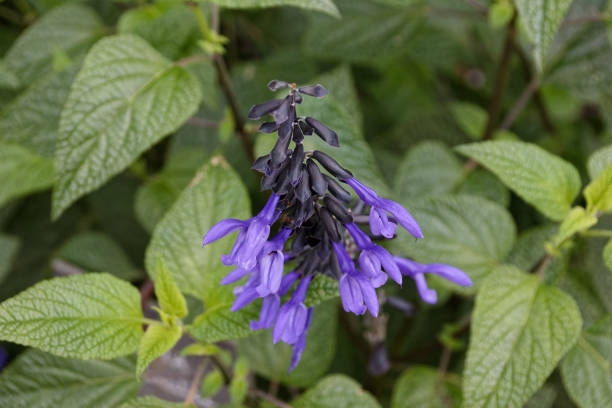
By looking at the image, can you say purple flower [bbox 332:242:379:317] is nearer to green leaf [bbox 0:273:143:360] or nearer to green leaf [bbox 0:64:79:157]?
green leaf [bbox 0:273:143:360]

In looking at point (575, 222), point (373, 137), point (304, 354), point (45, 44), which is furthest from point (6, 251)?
point (575, 222)

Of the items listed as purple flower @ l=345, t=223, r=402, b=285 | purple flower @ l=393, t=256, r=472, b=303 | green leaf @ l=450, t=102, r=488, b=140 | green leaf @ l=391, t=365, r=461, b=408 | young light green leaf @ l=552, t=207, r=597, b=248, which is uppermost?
purple flower @ l=345, t=223, r=402, b=285

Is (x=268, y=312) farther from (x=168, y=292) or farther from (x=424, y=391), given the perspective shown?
(x=424, y=391)

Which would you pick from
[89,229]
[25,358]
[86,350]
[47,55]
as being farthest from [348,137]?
[89,229]

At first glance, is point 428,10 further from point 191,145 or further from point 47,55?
point 47,55

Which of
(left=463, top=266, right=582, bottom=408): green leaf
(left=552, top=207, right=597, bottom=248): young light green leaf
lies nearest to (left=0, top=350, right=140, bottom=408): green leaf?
(left=463, top=266, right=582, bottom=408): green leaf

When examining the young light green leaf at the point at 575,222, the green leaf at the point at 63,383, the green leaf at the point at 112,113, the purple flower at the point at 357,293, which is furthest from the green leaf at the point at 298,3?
the green leaf at the point at 63,383
